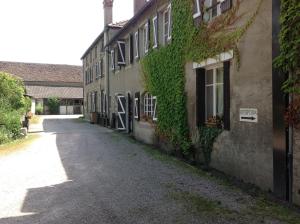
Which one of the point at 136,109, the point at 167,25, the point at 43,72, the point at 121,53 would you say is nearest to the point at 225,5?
the point at 167,25

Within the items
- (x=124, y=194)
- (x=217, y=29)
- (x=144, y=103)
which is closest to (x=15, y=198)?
(x=124, y=194)

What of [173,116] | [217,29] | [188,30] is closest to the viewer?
[217,29]

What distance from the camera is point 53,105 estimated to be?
2125 inches

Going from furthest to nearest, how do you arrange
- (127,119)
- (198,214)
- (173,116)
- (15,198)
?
(127,119) → (173,116) → (15,198) → (198,214)

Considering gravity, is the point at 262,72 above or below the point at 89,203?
above

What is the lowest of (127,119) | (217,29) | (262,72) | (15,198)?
(15,198)

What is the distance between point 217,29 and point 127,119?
11.3 metres

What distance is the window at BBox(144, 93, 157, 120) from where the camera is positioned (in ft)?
46.9

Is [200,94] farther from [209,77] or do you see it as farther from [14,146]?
[14,146]

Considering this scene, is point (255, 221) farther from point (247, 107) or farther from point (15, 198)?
point (15, 198)

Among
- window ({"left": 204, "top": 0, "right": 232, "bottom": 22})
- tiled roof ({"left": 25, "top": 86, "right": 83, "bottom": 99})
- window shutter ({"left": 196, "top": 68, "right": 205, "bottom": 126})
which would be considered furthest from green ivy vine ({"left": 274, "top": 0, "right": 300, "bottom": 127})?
tiled roof ({"left": 25, "top": 86, "right": 83, "bottom": 99})

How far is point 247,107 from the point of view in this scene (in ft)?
24.8

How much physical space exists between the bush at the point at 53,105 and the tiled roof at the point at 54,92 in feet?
5.70

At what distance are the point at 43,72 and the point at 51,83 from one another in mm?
3738
